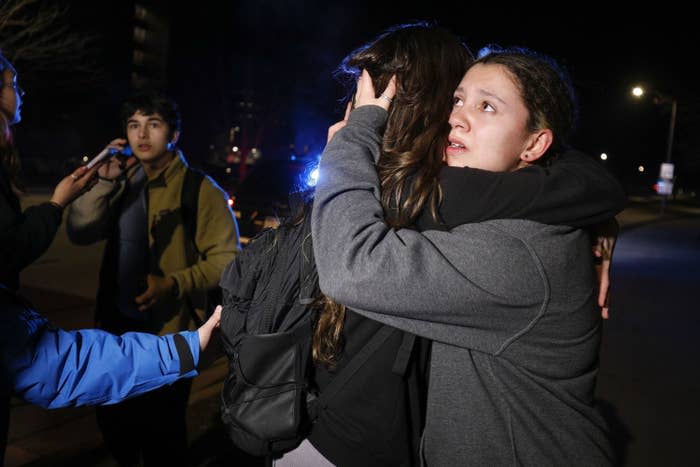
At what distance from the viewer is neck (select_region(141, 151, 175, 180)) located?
3.39m

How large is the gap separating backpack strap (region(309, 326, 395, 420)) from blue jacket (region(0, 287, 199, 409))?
1.87ft

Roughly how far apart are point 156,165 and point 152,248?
0.55 metres

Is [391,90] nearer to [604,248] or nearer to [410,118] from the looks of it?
[410,118]

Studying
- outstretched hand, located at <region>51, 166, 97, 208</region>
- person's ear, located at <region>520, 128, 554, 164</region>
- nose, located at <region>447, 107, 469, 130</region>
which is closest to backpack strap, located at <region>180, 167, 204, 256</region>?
outstretched hand, located at <region>51, 166, 97, 208</region>

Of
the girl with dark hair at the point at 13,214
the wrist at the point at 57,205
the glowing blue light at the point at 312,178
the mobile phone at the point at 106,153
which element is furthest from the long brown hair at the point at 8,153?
the glowing blue light at the point at 312,178

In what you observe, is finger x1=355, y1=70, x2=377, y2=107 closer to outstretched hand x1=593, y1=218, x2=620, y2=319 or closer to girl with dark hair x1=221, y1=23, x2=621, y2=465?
girl with dark hair x1=221, y1=23, x2=621, y2=465

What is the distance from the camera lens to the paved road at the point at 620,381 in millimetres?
3703

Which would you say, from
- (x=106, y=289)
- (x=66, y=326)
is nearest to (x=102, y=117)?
(x=66, y=326)

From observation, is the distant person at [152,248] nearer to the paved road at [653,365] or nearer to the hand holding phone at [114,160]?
the hand holding phone at [114,160]

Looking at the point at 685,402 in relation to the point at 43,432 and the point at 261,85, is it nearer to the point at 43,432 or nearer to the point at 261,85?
the point at 43,432

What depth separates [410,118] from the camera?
1534 millimetres

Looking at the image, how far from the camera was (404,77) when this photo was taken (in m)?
1.52

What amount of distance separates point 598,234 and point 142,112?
279cm

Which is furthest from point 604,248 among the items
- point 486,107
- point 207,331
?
point 207,331
